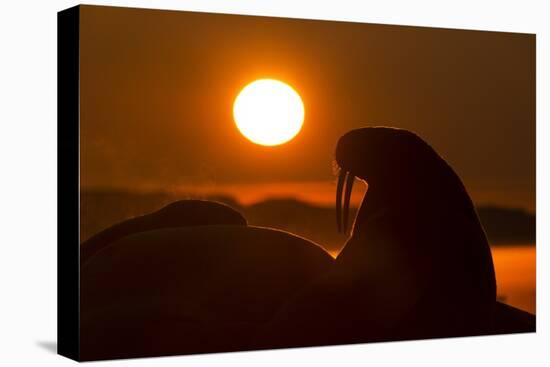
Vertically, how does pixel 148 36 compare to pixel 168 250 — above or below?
above

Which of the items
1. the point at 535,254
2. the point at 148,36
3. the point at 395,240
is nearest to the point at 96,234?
the point at 148,36

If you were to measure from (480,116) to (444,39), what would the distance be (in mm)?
701

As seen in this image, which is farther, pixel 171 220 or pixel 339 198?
pixel 339 198

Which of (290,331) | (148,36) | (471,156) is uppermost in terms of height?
(148,36)

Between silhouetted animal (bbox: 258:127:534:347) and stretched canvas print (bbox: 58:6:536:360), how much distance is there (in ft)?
0.05

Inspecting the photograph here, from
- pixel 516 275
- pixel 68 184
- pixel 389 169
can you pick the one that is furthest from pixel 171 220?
pixel 516 275

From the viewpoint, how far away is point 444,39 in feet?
35.1

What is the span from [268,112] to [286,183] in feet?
1.81

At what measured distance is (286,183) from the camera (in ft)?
33.0

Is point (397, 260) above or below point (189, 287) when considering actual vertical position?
above

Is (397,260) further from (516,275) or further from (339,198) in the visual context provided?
(516,275)

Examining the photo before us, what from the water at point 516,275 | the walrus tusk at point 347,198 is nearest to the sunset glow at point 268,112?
the walrus tusk at point 347,198

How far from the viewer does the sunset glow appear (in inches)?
390

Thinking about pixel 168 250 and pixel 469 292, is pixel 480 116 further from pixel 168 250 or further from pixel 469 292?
pixel 168 250
